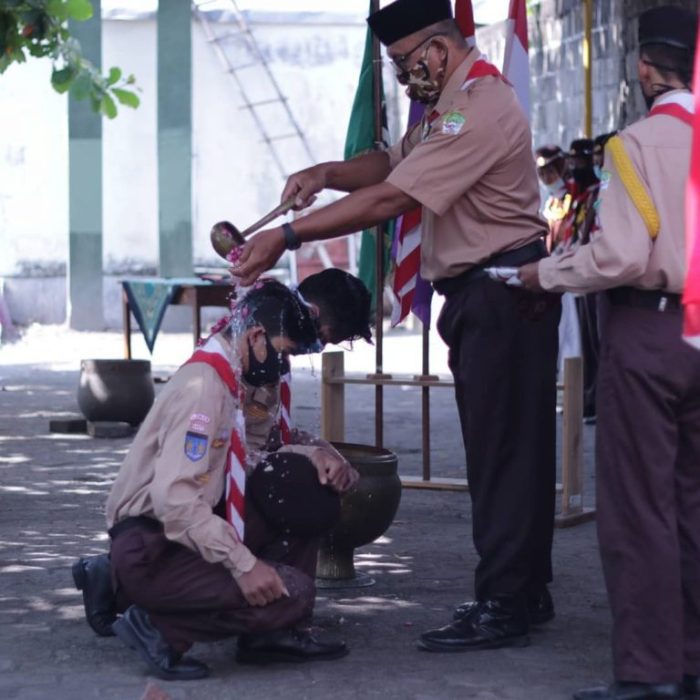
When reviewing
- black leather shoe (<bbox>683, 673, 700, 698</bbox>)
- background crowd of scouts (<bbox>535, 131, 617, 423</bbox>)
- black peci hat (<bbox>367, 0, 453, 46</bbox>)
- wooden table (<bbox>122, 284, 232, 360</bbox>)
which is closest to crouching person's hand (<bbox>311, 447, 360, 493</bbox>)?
black leather shoe (<bbox>683, 673, 700, 698</bbox>)

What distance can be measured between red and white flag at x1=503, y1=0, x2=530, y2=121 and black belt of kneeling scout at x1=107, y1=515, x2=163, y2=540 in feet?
10.3

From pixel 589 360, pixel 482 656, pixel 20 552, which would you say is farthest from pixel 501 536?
pixel 589 360

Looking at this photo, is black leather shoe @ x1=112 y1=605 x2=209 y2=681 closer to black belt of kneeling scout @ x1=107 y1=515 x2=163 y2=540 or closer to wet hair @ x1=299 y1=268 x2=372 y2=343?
black belt of kneeling scout @ x1=107 y1=515 x2=163 y2=540

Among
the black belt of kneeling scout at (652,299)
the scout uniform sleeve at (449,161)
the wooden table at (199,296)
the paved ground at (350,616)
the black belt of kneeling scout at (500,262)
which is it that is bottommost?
the paved ground at (350,616)

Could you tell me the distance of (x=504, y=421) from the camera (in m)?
5.38

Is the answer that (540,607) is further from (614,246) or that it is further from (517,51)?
(517,51)

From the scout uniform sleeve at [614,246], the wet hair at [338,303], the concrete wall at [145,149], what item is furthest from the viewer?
the concrete wall at [145,149]

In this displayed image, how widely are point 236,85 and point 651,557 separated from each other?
1773cm

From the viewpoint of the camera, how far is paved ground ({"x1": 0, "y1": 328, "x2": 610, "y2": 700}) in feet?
16.2

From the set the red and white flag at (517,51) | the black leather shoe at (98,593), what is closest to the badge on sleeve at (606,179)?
the black leather shoe at (98,593)

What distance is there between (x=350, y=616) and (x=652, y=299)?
1875 millimetres

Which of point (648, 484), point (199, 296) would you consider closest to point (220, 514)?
point (648, 484)

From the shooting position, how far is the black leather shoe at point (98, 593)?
5312mm

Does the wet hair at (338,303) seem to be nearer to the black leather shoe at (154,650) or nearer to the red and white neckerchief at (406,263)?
the black leather shoe at (154,650)
